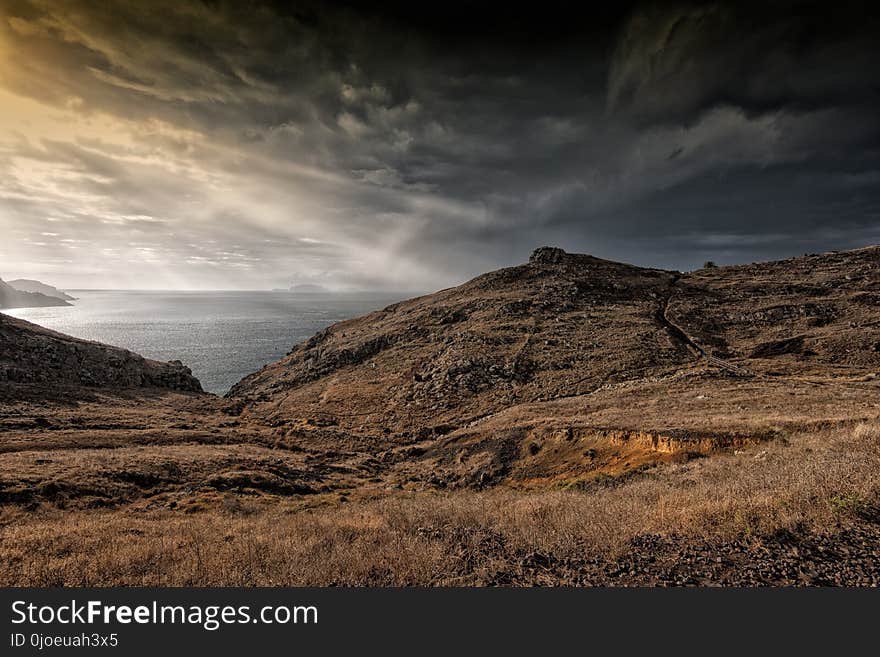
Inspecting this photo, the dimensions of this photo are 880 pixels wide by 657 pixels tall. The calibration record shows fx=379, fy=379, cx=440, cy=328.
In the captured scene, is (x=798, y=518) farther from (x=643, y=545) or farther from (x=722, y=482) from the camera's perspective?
(x=722, y=482)

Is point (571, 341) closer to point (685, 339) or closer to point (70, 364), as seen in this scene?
point (685, 339)

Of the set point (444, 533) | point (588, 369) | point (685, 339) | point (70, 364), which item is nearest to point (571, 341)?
point (588, 369)

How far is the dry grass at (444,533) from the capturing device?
6625mm

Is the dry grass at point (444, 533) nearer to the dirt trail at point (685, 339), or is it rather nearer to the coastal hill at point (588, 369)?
the coastal hill at point (588, 369)

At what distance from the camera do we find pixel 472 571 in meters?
6.41

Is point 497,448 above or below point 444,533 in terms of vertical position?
below

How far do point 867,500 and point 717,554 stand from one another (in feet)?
10.9

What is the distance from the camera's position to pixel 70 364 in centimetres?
5144

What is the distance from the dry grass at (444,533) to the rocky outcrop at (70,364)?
5151 cm

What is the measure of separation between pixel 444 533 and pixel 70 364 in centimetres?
6612

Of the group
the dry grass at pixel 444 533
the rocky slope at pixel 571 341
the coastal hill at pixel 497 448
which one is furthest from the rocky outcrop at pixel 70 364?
the dry grass at pixel 444 533

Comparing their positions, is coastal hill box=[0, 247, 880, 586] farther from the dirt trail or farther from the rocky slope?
the dirt trail

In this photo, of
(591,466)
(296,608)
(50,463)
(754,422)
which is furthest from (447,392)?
(296,608)

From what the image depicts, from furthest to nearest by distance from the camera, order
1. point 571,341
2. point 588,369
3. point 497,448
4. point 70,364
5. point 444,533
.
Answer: point 70,364 → point 571,341 → point 588,369 → point 497,448 → point 444,533
